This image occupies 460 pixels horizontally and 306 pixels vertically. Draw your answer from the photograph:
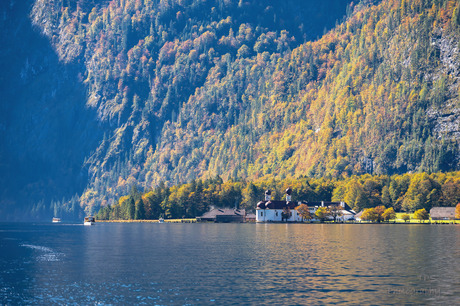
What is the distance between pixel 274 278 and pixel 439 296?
874 inches

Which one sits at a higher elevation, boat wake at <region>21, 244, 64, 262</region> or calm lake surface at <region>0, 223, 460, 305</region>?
boat wake at <region>21, 244, 64, 262</region>

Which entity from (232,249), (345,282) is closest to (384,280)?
(345,282)

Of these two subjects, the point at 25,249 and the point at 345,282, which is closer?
the point at 345,282

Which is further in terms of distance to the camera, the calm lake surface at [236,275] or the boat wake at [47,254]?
the boat wake at [47,254]

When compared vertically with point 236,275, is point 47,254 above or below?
above

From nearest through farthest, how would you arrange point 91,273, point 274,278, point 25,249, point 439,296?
point 439,296, point 274,278, point 91,273, point 25,249

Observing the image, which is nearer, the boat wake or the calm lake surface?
the calm lake surface

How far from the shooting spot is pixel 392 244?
13338cm

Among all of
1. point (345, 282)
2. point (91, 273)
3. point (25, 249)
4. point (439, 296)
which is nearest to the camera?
point (439, 296)

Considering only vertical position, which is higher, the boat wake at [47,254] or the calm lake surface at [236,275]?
the boat wake at [47,254]

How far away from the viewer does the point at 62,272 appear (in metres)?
92.9

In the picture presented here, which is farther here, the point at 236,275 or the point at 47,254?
the point at 47,254

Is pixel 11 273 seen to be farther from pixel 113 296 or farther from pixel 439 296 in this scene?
pixel 439 296

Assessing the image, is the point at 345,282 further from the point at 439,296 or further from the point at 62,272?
the point at 62,272
